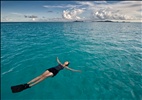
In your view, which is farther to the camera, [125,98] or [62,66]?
[62,66]

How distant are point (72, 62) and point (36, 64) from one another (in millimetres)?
4614

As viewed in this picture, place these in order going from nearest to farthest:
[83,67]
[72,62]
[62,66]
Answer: [62,66] → [83,67] → [72,62]

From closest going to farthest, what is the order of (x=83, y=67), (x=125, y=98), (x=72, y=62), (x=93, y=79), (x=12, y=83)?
(x=125, y=98), (x=12, y=83), (x=93, y=79), (x=83, y=67), (x=72, y=62)

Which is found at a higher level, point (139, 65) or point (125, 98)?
point (139, 65)

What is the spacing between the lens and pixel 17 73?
13.3 m

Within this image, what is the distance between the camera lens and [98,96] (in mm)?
10266

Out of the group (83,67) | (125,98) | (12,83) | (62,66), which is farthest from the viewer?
(83,67)

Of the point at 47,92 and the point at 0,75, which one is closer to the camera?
the point at 47,92

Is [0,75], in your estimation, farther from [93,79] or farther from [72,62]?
[93,79]

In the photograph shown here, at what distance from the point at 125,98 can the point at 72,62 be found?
26.6ft

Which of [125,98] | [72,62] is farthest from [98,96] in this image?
[72,62]

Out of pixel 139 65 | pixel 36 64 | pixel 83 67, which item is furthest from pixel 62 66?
pixel 139 65

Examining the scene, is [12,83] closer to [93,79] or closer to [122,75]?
[93,79]

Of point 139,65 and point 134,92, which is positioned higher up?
point 139,65
